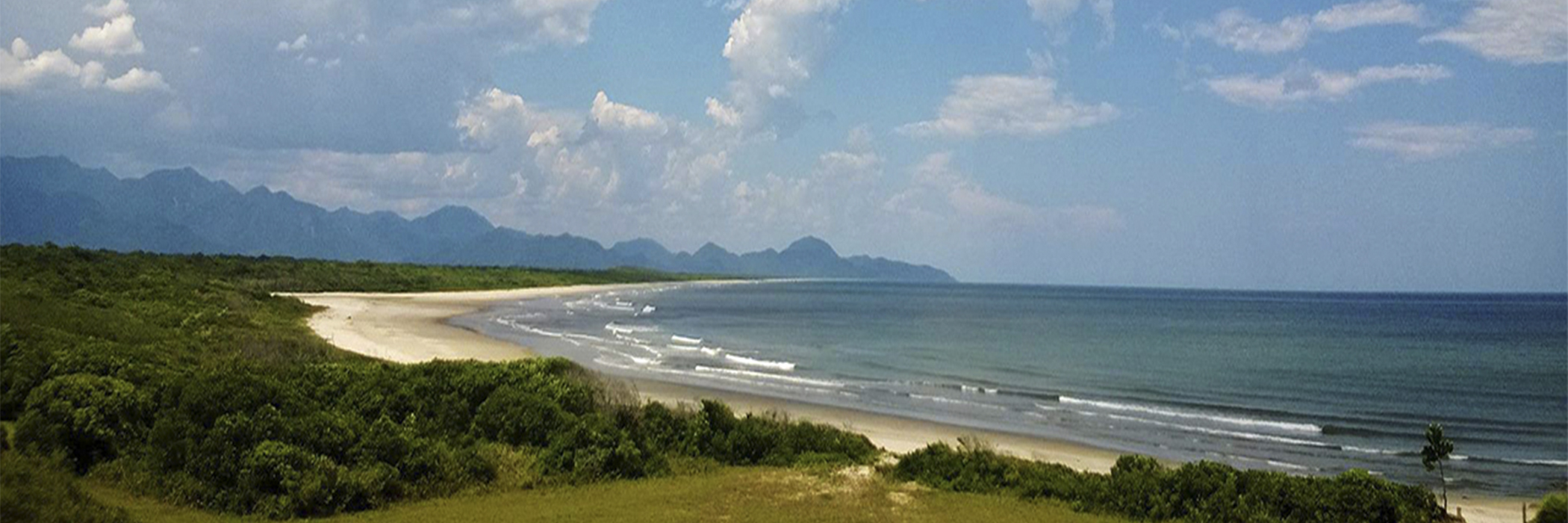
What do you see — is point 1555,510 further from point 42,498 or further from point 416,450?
point 42,498

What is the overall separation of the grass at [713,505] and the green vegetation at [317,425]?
0.50 metres

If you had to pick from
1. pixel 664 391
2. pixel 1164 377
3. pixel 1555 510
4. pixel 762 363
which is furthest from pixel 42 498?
pixel 1164 377

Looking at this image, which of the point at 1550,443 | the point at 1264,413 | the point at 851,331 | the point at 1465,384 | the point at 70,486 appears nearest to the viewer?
the point at 70,486

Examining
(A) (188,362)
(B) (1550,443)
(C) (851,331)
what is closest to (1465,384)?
(B) (1550,443)

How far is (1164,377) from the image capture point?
4441 centimetres

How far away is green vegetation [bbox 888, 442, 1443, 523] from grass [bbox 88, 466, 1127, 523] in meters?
0.46

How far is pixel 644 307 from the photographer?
10169cm

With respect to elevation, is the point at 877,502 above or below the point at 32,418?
below

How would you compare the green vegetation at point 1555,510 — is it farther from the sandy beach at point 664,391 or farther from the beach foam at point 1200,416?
the beach foam at point 1200,416

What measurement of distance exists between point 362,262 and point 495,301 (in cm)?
4460

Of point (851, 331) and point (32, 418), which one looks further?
point (851, 331)

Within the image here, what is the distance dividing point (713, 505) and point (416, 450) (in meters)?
4.96

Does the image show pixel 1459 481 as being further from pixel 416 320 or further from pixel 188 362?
pixel 416 320

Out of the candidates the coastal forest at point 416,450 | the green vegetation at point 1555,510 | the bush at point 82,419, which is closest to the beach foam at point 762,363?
the coastal forest at point 416,450
